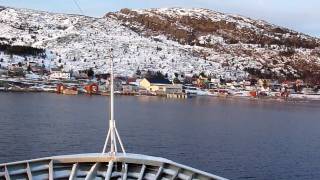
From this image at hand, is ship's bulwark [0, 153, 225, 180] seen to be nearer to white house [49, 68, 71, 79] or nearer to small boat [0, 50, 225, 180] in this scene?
small boat [0, 50, 225, 180]

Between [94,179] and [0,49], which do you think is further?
[0,49]

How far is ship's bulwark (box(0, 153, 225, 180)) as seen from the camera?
16.0 m

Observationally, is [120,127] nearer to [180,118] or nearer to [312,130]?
[180,118]

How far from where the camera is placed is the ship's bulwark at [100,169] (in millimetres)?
16031

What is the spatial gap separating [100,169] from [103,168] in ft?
0.30

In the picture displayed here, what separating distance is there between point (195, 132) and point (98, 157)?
146 ft

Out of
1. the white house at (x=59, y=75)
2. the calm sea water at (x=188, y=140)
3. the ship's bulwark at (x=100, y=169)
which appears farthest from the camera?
the white house at (x=59, y=75)

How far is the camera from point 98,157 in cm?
1655

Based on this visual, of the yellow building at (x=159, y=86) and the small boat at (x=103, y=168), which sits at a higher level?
the yellow building at (x=159, y=86)

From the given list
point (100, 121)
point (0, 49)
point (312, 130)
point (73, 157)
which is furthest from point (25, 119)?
point (0, 49)

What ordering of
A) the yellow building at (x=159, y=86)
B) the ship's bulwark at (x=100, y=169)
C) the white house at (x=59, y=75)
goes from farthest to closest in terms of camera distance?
the white house at (x=59, y=75) → the yellow building at (x=159, y=86) → the ship's bulwark at (x=100, y=169)

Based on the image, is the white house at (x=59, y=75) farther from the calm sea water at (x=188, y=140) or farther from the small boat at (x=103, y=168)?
the small boat at (x=103, y=168)

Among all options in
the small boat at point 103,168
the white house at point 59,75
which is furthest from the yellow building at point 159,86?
the small boat at point 103,168

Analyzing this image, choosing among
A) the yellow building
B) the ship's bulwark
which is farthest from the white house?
the ship's bulwark
